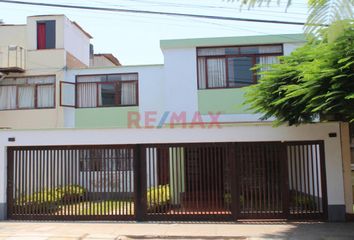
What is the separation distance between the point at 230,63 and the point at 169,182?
7.42 m

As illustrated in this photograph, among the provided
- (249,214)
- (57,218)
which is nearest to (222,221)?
(249,214)

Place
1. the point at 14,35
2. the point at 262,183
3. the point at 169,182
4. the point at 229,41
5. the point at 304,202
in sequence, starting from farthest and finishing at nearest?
the point at 14,35 < the point at 229,41 < the point at 169,182 < the point at 262,183 < the point at 304,202

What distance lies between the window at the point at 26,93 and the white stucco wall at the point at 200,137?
8.16 meters

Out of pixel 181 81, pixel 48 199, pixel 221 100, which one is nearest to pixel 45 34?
pixel 181 81

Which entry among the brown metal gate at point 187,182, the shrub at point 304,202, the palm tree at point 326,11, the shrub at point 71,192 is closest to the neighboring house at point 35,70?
the shrub at point 71,192

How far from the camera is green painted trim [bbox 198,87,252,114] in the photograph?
17.4 meters

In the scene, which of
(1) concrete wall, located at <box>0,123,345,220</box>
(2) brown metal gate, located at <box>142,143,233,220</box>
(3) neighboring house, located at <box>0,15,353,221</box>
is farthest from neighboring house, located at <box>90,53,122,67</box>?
(2) brown metal gate, located at <box>142,143,233,220</box>

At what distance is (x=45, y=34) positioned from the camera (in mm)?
20469

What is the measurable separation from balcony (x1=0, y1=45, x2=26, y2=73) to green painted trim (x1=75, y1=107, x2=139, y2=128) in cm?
331

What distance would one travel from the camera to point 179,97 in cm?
1764

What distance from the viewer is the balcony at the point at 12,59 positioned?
19625 millimetres

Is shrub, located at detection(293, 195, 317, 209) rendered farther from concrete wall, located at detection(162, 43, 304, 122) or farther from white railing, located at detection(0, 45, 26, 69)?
white railing, located at detection(0, 45, 26, 69)

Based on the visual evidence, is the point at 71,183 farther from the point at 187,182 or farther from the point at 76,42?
the point at 76,42

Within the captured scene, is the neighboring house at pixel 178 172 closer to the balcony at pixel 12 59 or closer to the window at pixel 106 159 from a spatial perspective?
the window at pixel 106 159
